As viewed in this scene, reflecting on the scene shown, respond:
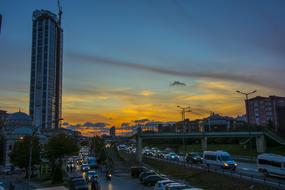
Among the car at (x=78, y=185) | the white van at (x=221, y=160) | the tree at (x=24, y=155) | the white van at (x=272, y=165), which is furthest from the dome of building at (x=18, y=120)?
the white van at (x=272, y=165)

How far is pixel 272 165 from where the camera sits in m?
40.7

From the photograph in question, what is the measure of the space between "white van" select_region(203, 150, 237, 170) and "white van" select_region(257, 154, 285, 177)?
8045 mm

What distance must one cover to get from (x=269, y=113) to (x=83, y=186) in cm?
16859

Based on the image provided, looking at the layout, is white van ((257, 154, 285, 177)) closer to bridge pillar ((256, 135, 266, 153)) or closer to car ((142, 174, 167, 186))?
car ((142, 174, 167, 186))

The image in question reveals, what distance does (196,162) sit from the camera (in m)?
66.2

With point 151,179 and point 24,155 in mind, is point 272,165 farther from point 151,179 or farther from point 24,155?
point 24,155

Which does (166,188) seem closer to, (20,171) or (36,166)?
(36,166)

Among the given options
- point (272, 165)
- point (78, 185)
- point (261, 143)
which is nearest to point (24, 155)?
point (78, 185)

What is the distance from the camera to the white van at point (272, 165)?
38.9 m

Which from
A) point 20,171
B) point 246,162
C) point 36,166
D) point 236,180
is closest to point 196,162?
point 246,162

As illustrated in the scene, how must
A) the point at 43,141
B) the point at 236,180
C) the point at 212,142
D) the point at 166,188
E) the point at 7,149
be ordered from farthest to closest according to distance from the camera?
the point at 43,141 → the point at 212,142 → the point at 7,149 → the point at 236,180 → the point at 166,188

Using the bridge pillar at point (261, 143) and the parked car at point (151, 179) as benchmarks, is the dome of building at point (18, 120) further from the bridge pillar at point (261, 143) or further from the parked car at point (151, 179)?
the parked car at point (151, 179)

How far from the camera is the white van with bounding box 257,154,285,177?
128 feet

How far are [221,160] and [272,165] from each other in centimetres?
1322
